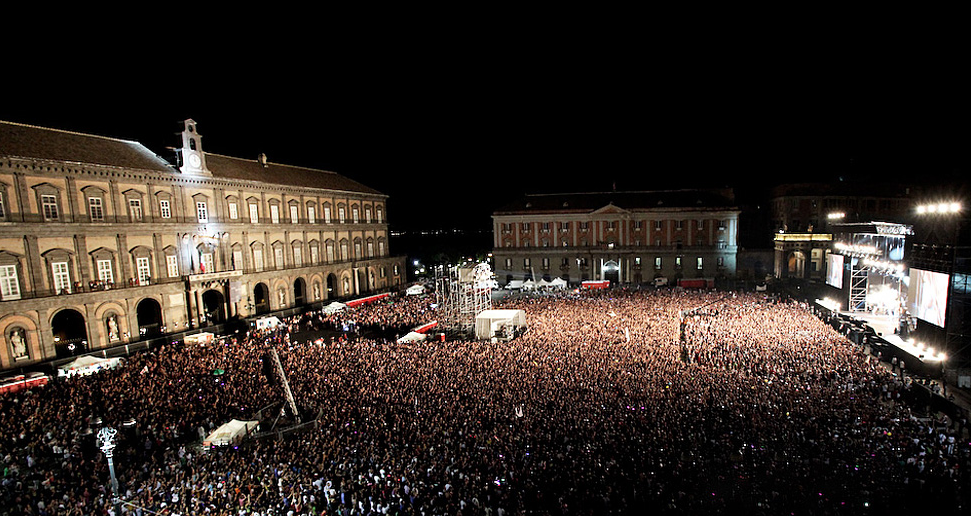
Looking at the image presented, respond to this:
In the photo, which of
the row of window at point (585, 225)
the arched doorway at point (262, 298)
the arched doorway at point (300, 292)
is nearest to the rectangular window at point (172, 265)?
the arched doorway at point (262, 298)

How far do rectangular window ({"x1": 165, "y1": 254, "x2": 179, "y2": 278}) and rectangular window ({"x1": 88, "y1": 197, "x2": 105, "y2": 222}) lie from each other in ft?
Result: 14.4

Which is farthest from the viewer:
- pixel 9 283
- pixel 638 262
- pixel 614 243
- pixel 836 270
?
pixel 614 243

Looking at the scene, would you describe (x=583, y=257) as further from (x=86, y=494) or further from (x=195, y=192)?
(x=86, y=494)

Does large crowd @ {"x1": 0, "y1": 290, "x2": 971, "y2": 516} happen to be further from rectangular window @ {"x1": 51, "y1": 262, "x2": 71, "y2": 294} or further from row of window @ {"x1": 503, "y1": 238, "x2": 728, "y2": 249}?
row of window @ {"x1": 503, "y1": 238, "x2": 728, "y2": 249}

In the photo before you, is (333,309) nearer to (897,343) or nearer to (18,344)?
(18,344)

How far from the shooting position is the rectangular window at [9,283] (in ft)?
80.1

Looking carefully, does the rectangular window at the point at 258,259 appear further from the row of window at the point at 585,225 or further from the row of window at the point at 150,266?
the row of window at the point at 585,225

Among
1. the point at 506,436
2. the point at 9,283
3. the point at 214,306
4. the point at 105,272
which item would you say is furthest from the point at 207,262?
the point at 506,436

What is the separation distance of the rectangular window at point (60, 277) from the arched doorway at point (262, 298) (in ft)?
41.5

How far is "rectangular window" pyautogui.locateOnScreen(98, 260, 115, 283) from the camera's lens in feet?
92.6

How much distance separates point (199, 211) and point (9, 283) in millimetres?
11158

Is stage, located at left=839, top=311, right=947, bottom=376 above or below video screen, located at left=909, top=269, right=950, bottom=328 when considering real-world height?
below

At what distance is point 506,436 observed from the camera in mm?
13438

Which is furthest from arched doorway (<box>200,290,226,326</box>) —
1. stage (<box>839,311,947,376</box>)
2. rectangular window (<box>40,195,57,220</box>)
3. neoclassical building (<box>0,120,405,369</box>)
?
stage (<box>839,311,947,376</box>)
